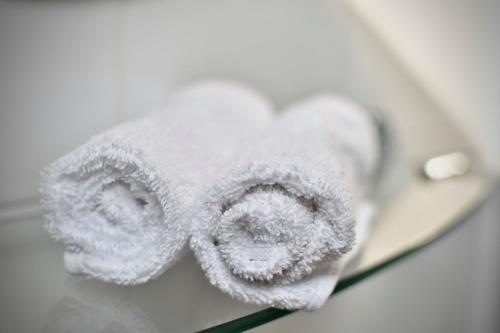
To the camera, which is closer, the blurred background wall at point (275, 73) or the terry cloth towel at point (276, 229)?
the terry cloth towel at point (276, 229)

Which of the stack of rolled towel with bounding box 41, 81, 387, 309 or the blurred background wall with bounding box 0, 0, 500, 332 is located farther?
the blurred background wall with bounding box 0, 0, 500, 332

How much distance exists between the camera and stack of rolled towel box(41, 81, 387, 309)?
0.31 m

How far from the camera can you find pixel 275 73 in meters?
0.67

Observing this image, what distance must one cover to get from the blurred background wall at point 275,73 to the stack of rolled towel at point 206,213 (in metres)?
0.05

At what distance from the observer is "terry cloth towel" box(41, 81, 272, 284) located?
319 mm

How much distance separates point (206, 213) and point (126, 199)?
6 cm

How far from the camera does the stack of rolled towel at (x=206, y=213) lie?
308 mm

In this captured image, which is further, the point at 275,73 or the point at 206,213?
the point at 275,73

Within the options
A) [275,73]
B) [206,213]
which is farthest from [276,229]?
[275,73]

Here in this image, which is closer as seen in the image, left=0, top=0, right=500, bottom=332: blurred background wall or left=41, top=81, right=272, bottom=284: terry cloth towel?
left=41, top=81, right=272, bottom=284: terry cloth towel

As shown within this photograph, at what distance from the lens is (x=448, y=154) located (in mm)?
707

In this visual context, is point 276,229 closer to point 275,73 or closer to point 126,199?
point 126,199

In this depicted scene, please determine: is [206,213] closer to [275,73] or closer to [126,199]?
[126,199]

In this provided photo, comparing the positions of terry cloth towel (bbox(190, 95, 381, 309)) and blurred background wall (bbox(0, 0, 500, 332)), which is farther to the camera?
blurred background wall (bbox(0, 0, 500, 332))
